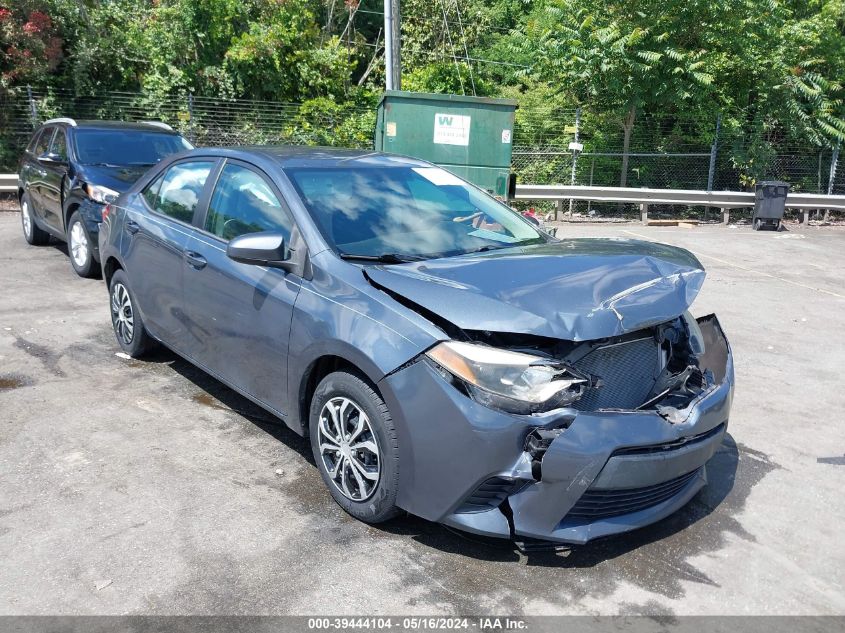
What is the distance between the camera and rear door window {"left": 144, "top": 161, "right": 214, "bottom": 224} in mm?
4797

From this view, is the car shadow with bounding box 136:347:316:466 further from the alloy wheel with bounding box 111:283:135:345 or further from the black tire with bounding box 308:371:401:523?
the black tire with bounding box 308:371:401:523

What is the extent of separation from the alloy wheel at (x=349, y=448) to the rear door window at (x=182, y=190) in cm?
191

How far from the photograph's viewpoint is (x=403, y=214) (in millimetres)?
4246

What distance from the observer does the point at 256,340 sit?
402cm

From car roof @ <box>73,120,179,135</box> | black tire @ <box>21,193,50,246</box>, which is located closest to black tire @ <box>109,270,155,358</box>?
car roof @ <box>73,120,179,135</box>

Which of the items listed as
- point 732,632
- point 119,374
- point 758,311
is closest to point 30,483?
Answer: point 119,374

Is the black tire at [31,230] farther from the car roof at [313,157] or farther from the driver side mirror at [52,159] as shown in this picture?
the car roof at [313,157]

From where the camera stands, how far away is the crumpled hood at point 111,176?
26.2ft

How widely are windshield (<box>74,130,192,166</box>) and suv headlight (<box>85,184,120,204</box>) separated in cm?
67

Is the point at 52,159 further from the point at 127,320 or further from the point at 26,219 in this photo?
the point at 127,320

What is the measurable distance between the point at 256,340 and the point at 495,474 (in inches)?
64.8

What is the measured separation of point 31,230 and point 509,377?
31.5 ft

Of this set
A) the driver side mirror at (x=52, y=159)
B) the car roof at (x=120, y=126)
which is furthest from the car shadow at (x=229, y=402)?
the car roof at (x=120, y=126)

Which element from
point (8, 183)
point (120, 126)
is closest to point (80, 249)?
point (120, 126)
